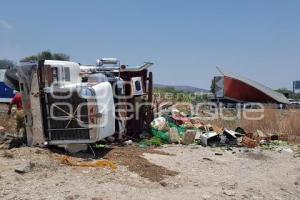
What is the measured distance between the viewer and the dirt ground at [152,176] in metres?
8.15

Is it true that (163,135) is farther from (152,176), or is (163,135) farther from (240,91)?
(240,91)

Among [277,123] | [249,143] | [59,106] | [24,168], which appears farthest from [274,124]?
[24,168]

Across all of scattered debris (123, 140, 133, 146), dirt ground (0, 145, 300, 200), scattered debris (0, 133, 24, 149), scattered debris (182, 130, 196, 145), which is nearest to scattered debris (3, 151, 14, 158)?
dirt ground (0, 145, 300, 200)

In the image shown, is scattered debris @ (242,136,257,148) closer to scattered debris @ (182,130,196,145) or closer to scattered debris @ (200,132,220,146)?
scattered debris @ (200,132,220,146)

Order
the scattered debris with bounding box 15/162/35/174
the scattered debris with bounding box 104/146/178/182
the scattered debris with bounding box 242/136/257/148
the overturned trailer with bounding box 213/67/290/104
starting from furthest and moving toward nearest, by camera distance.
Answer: the overturned trailer with bounding box 213/67/290/104, the scattered debris with bounding box 242/136/257/148, the scattered debris with bounding box 104/146/178/182, the scattered debris with bounding box 15/162/35/174

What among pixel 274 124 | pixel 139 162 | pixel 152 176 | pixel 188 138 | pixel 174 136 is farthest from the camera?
pixel 274 124

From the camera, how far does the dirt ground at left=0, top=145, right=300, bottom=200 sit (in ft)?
26.7

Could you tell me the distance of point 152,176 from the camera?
9.59 m

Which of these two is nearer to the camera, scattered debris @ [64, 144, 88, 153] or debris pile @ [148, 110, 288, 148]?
scattered debris @ [64, 144, 88, 153]

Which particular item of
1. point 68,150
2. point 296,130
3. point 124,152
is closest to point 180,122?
point 296,130

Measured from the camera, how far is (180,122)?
1781 cm

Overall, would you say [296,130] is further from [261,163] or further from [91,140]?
[91,140]

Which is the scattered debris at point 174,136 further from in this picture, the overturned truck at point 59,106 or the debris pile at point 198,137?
the overturned truck at point 59,106

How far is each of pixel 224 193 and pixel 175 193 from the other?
943mm
